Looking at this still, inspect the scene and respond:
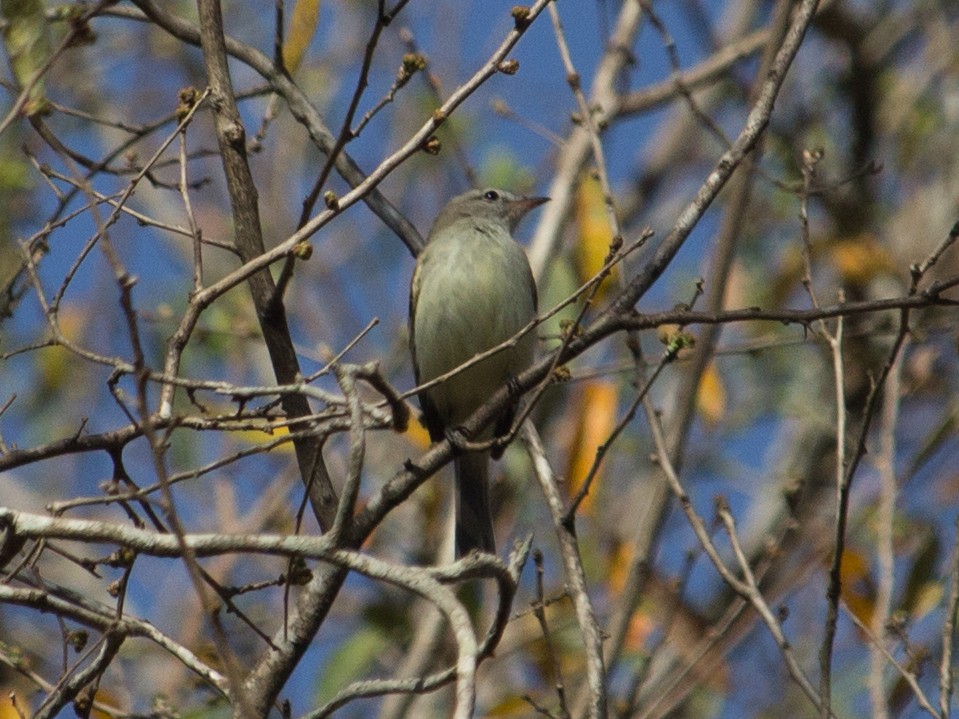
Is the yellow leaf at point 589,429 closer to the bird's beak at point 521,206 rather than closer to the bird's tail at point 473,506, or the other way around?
the bird's tail at point 473,506

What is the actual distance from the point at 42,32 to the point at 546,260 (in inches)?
185

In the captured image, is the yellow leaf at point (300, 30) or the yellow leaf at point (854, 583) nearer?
the yellow leaf at point (300, 30)

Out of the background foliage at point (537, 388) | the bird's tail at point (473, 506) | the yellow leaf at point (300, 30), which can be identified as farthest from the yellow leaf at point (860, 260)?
the yellow leaf at point (300, 30)

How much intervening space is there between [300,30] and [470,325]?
6.19 ft

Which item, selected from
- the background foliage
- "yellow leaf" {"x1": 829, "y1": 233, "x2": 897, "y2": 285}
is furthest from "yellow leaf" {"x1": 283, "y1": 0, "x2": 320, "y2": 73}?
"yellow leaf" {"x1": 829, "y1": 233, "x2": 897, "y2": 285}

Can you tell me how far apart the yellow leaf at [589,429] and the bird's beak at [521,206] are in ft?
3.53

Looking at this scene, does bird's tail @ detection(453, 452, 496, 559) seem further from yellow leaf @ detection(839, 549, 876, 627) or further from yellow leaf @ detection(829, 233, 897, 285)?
yellow leaf @ detection(829, 233, 897, 285)

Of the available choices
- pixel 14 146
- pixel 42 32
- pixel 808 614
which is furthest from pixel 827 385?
pixel 42 32

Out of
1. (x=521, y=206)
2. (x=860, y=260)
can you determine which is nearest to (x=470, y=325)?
(x=521, y=206)

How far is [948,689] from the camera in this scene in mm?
4094

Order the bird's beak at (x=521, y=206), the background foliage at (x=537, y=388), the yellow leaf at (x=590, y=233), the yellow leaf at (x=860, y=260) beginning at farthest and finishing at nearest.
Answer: the yellow leaf at (x=860, y=260) → the yellow leaf at (x=590, y=233) → the bird's beak at (x=521, y=206) → the background foliage at (x=537, y=388)

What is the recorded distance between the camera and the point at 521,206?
25.2ft

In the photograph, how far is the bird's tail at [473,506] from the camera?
641 cm

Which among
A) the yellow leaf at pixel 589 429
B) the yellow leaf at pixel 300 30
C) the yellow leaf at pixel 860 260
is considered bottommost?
the yellow leaf at pixel 589 429
